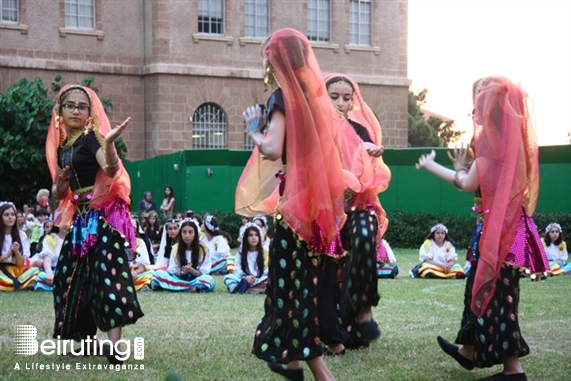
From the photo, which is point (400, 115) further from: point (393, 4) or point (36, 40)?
point (36, 40)

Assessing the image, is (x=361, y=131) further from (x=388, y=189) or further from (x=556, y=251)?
(x=388, y=189)

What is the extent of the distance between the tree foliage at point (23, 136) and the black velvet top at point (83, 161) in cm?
1975

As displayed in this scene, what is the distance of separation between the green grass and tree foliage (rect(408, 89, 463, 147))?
4574 cm

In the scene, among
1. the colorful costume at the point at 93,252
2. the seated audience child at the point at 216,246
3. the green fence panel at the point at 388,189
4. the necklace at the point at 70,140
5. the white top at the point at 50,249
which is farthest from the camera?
the green fence panel at the point at 388,189

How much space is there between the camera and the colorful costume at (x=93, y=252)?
7367 millimetres

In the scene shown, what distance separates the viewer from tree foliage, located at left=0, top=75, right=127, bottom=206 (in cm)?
2702

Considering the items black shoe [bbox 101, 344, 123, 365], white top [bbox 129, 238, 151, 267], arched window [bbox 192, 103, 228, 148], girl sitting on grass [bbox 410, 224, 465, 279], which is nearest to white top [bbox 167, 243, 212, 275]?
white top [bbox 129, 238, 151, 267]

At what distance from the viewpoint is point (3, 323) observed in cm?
972

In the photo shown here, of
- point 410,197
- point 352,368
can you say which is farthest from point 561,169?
point 352,368

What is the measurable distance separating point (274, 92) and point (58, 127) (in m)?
2.17

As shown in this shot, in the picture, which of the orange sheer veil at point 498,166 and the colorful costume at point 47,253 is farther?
the colorful costume at point 47,253

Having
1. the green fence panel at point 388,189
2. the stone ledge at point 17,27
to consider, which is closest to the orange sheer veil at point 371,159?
the green fence panel at point 388,189

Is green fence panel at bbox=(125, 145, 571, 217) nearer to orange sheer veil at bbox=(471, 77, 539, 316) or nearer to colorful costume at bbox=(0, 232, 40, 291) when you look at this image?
colorful costume at bbox=(0, 232, 40, 291)

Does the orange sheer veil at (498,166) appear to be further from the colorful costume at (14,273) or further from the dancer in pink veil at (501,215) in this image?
the colorful costume at (14,273)
